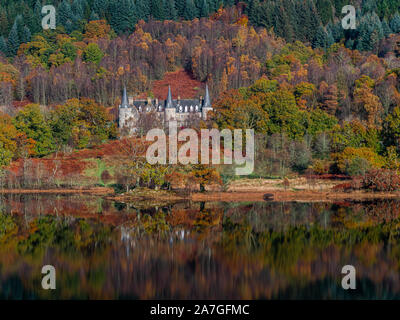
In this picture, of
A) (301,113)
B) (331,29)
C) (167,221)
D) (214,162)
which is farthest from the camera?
(331,29)

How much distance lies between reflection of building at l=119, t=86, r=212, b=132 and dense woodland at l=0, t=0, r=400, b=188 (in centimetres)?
325

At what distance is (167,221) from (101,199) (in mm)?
13501

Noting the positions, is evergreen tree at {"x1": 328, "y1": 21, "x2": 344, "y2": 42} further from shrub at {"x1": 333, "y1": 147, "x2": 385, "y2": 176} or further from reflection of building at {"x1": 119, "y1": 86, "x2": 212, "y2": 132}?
shrub at {"x1": 333, "y1": 147, "x2": 385, "y2": 176}

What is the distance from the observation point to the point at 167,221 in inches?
1833

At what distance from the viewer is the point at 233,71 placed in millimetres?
118188

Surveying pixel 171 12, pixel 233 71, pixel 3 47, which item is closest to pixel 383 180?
pixel 233 71

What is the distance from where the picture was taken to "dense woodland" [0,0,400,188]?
72.0m

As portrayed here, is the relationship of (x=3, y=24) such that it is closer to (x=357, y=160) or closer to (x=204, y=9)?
(x=204, y=9)

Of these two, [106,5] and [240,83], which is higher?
[106,5]

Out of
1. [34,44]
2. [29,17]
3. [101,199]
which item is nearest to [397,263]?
[101,199]

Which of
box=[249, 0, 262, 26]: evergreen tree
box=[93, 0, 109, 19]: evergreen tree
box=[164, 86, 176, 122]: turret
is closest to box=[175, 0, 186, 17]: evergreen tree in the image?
box=[93, 0, 109, 19]: evergreen tree

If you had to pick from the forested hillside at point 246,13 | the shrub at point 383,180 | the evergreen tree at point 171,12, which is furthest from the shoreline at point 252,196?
the evergreen tree at point 171,12

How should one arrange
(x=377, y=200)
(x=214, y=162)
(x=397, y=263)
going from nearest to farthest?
(x=397, y=263) < (x=377, y=200) < (x=214, y=162)

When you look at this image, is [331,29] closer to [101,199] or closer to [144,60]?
[144,60]
